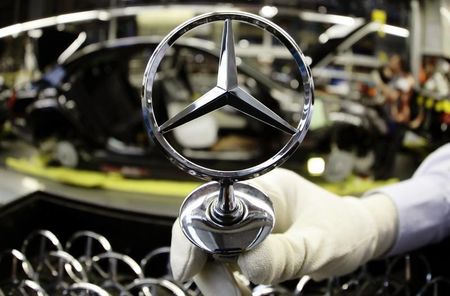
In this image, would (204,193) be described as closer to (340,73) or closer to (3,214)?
(3,214)

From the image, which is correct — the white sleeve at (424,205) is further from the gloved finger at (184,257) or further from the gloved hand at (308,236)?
the gloved finger at (184,257)

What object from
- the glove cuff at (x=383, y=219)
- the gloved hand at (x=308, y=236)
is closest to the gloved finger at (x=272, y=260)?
the gloved hand at (x=308, y=236)

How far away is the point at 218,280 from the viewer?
433mm

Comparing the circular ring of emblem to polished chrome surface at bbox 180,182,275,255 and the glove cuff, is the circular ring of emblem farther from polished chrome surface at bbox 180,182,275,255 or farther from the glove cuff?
the glove cuff

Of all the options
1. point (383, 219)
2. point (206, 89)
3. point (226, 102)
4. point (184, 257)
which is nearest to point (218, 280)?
point (184, 257)

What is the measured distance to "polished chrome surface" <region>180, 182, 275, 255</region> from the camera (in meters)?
0.37

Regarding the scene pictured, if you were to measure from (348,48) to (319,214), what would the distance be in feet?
6.62

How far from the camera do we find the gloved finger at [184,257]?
41 cm

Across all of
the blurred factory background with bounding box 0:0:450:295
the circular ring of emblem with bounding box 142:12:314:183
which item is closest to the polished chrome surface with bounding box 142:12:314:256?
the circular ring of emblem with bounding box 142:12:314:183

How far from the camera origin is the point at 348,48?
8.00 feet

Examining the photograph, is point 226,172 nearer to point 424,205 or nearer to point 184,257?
point 184,257

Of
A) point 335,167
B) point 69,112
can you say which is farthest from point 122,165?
point 335,167

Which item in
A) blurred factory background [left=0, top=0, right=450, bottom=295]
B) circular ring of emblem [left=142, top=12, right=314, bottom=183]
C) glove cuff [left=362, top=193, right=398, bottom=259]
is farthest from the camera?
blurred factory background [left=0, top=0, right=450, bottom=295]

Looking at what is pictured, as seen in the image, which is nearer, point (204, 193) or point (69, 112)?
point (204, 193)
